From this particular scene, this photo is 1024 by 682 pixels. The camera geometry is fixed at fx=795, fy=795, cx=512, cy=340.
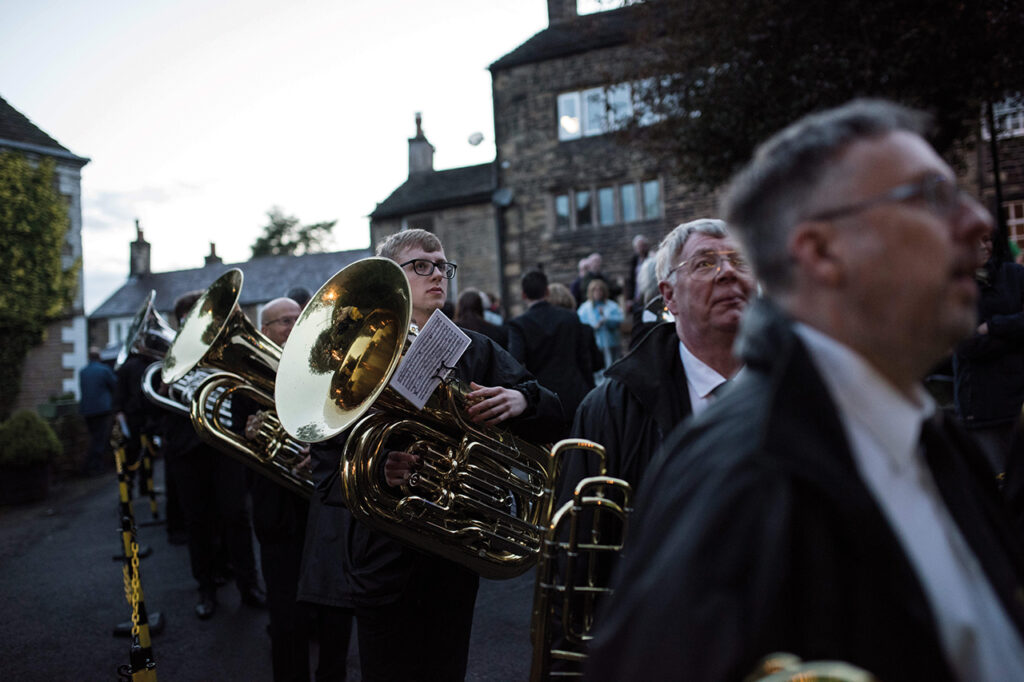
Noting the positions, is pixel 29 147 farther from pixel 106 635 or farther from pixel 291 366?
pixel 291 366

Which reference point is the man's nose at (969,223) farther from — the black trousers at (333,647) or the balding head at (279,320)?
the balding head at (279,320)

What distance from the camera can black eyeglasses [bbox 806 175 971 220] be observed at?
127 centimetres

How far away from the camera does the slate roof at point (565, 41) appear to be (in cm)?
2102

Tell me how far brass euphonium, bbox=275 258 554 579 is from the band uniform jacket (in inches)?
65.1

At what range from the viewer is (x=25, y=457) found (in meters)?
11.6

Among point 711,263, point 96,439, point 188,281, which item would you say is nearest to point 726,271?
point 711,263

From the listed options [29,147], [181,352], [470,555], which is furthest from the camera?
[29,147]

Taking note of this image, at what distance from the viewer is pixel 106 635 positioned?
18.8 ft

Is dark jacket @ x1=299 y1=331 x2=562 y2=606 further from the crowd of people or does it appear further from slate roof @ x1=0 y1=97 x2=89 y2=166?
slate roof @ x1=0 y1=97 x2=89 y2=166

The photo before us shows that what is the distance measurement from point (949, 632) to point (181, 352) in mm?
3952

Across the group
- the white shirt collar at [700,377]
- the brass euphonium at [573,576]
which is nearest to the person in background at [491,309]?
the white shirt collar at [700,377]

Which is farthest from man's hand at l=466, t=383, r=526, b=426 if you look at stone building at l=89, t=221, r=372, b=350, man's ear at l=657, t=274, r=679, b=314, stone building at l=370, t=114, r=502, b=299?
stone building at l=89, t=221, r=372, b=350

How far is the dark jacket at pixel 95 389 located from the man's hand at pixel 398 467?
1239 cm

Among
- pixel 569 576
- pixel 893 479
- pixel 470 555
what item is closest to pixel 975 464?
pixel 893 479
